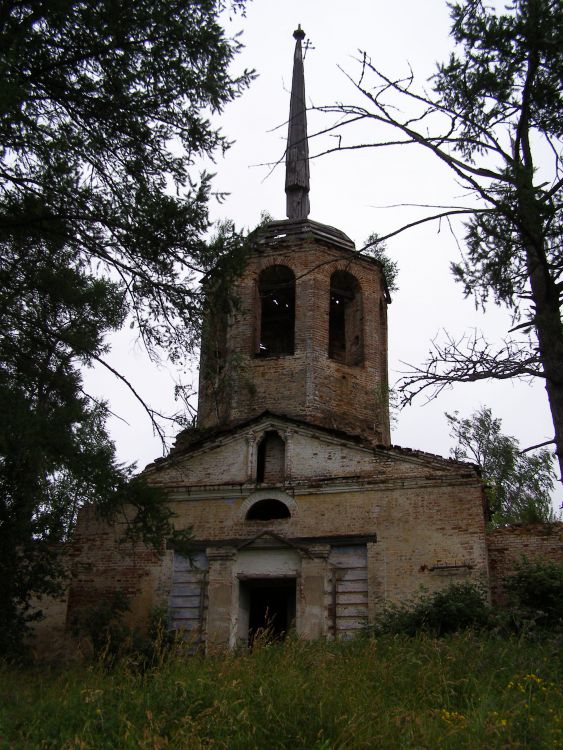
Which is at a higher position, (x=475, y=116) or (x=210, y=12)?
(x=210, y=12)

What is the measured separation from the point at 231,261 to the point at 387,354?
9.05m

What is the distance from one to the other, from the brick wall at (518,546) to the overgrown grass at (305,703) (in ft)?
21.3

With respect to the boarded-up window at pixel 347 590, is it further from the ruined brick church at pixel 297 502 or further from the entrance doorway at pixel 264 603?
the entrance doorway at pixel 264 603

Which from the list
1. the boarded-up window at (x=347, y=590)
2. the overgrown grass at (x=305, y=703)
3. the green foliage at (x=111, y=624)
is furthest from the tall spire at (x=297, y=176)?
the overgrown grass at (x=305, y=703)

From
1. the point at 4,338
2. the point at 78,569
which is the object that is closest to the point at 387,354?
the point at 78,569

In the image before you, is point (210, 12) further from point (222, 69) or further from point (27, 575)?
point (27, 575)

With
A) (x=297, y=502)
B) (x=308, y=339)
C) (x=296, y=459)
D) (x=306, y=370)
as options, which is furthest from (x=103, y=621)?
(x=308, y=339)

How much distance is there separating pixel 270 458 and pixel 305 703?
9.56m

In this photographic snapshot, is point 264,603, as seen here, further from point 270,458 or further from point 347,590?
point 270,458

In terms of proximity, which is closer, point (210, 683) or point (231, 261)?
point (210, 683)

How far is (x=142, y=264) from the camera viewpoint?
9.14 m

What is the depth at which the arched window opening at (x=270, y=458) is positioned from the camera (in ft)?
49.0

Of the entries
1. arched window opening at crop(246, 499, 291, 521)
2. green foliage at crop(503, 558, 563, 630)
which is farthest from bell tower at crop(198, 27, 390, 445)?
green foliage at crop(503, 558, 563, 630)

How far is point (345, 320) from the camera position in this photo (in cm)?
1742
